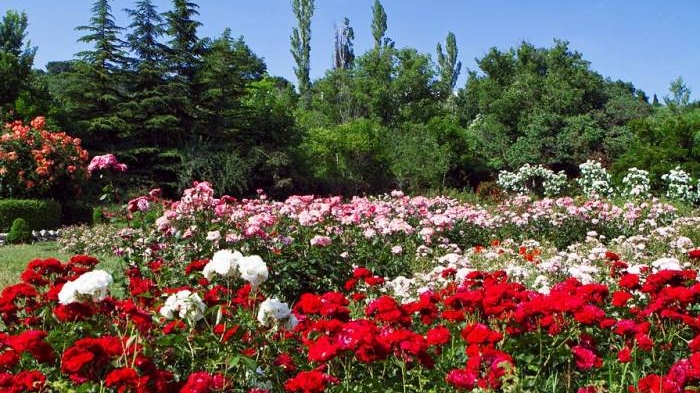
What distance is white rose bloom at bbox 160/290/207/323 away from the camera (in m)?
2.30

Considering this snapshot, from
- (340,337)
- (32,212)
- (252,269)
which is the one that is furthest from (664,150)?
(340,337)

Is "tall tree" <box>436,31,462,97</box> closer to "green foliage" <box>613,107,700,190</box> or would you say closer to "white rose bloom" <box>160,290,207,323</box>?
"green foliage" <box>613,107,700,190</box>

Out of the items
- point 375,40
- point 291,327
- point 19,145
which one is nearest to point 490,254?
point 291,327

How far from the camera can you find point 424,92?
30.6 m

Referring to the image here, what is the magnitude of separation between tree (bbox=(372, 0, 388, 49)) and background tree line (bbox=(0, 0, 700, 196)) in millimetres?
7217

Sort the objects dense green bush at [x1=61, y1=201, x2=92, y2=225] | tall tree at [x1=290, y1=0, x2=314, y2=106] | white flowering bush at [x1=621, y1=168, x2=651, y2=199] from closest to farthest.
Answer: white flowering bush at [x1=621, y1=168, x2=651, y2=199]
dense green bush at [x1=61, y1=201, x2=92, y2=225]
tall tree at [x1=290, y1=0, x2=314, y2=106]

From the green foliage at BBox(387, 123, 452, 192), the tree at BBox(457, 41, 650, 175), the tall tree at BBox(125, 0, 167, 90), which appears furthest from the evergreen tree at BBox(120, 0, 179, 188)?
the tree at BBox(457, 41, 650, 175)

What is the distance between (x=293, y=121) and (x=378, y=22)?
1792cm

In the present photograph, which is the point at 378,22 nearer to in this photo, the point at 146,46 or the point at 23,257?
the point at 146,46

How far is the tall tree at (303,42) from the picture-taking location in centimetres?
3631

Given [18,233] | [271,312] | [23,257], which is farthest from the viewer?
[18,233]

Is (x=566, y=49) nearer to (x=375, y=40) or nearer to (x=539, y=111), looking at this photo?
(x=539, y=111)

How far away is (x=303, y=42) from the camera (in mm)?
36250

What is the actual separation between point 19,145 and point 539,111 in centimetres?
1820
